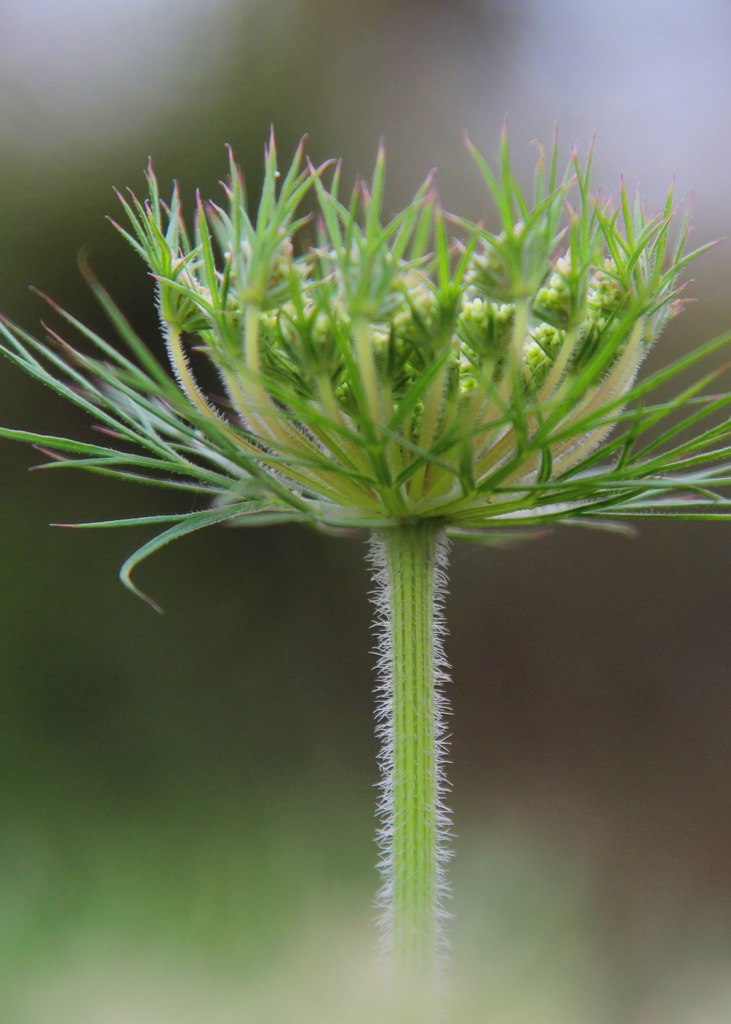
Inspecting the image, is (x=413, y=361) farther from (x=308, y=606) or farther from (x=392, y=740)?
(x=308, y=606)

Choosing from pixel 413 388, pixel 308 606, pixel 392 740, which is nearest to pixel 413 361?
pixel 413 388

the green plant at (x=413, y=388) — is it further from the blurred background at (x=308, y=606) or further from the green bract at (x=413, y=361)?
the blurred background at (x=308, y=606)

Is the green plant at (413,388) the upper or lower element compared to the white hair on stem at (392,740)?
upper

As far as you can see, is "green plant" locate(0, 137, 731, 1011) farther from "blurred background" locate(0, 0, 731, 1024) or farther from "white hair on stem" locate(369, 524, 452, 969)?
"blurred background" locate(0, 0, 731, 1024)

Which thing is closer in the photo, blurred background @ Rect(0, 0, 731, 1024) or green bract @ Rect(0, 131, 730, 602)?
green bract @ Rect(0, 131, 730, 602)

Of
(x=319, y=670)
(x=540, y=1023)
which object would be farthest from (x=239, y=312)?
(x=319, y=670)

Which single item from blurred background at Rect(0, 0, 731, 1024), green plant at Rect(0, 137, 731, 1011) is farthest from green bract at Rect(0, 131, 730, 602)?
blurred background at Rect(0, 0, 731, 1024)

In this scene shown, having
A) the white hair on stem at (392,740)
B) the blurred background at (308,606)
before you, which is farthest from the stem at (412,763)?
the blurred background at (308,606)
